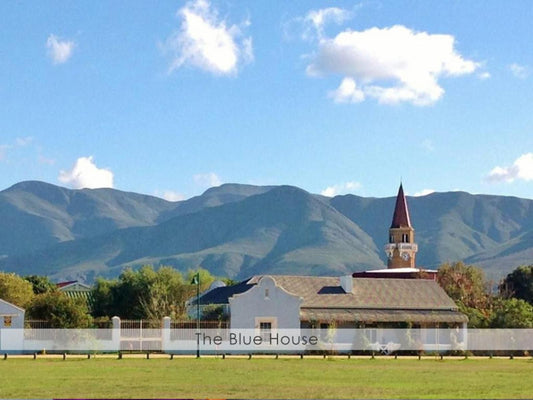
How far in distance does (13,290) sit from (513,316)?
35.1 meters

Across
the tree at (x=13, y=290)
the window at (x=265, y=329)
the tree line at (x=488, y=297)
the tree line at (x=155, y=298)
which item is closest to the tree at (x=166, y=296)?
the tree line at (x=155, y=298)

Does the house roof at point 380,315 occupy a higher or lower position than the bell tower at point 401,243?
lower

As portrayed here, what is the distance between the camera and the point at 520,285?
93750 mm

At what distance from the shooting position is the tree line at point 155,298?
52406mm

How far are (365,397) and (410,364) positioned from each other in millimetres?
19098

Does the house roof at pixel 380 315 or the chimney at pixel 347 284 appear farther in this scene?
the chimney at pixel 347 284

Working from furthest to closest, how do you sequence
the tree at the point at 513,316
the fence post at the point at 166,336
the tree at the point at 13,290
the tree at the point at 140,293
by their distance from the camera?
the tree at the point at 140,293 < the tree at the point at 13,290 < the tree at the point at 513,316 < the fence post at the point at 166,336

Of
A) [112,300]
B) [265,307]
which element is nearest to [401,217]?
[112,300]

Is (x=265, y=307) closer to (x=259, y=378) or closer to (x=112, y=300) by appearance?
(x=112, y=300)

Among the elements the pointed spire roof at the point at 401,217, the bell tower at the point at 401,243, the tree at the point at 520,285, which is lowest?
the tree at the point at 520,285

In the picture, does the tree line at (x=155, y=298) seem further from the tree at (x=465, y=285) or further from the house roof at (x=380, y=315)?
the house roof at (x=380, y=315)

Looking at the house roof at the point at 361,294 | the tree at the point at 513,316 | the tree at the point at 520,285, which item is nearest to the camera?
the tree at the point at 513,316

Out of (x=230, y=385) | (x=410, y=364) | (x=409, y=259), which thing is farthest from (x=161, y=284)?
(x=409, y=259)

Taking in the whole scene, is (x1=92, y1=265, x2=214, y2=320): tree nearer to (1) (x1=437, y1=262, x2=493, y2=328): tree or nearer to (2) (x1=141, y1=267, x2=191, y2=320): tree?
(2) (x1=141, y1=267, x2=191, y2=320): tree
